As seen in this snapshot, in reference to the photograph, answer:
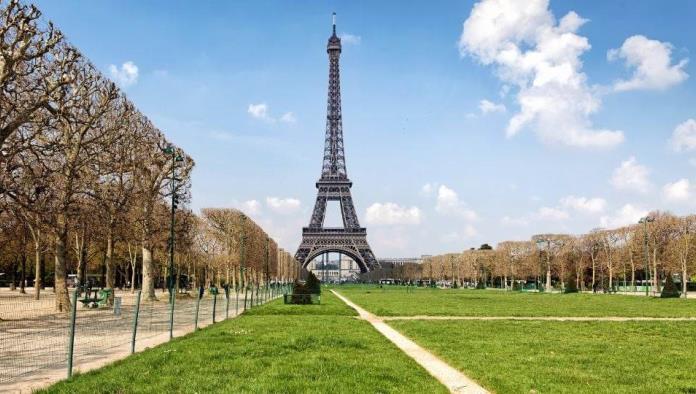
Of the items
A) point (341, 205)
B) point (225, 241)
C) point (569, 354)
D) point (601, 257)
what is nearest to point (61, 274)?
point (569, 354)

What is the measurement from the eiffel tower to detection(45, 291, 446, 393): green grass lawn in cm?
10437

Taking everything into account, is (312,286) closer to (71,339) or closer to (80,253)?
(80,253)

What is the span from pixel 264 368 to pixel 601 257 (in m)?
81.8

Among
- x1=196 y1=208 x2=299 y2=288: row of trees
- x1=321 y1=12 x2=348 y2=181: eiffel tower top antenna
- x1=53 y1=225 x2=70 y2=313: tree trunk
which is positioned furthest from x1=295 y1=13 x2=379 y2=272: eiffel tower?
x1=53 y1=225 x2=70 y2=313: tree trunk

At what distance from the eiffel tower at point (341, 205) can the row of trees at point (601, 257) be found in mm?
18152

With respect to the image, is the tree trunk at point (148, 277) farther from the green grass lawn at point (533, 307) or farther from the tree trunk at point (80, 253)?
the green grass lawn at point (533, 307)

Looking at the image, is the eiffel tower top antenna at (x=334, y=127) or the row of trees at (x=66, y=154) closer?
the row of trees at (x=66, y=154)

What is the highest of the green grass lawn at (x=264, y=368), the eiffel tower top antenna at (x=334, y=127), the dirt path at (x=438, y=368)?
the eiffel tower top antenna at (x=334, y=127)

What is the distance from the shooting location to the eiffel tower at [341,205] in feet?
405

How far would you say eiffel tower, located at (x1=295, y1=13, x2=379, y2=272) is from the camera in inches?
4857

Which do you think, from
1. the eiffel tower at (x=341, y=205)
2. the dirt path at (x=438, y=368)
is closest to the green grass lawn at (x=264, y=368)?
the dirt path at (x=438, y=368)

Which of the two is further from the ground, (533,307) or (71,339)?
(71,339)

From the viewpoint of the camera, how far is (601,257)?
283 ft

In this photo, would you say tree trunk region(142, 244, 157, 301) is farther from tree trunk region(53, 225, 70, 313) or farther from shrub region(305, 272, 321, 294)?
tree trunk region(53, 225, 70, 313)
